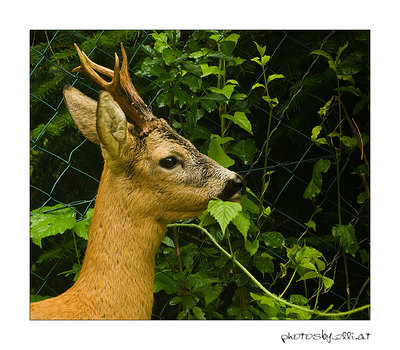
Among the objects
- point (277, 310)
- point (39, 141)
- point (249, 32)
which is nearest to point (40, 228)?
point (39, 141)

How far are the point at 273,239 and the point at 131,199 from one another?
0.66 m

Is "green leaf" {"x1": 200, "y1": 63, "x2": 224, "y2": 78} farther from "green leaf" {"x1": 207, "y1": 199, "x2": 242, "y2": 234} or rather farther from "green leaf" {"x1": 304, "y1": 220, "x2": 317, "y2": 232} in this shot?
"green leaf" {"x1": 304, "y1": 220, "x2": 317, "y2": 232}

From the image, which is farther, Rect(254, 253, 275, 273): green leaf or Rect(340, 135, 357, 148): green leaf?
Rect(340, 135, 357, 148): green leaf

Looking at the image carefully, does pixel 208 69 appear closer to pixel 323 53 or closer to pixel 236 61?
pixel 236 61

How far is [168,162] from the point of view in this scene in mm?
2088

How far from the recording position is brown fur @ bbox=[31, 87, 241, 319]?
79.4 inches

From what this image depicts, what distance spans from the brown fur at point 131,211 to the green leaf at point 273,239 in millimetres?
411

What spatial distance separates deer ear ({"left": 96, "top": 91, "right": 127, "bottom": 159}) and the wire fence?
1.32ft

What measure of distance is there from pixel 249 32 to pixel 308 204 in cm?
79

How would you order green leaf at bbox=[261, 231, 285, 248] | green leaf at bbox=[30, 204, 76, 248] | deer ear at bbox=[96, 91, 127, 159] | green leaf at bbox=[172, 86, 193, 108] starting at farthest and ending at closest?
green leaf at bbox=[261, 231, 285, 248] → green leaf at bbox=[172, 86, 193, 108] → green leaf at bbox=[30, 204, 76, 248] → deer ear at bbox=[96, 91, 127, 159]

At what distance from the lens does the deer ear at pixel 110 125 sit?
1.93 meters

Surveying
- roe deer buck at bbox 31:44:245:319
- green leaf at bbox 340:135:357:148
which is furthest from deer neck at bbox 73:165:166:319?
green leaf at bbox 340:135:357:148

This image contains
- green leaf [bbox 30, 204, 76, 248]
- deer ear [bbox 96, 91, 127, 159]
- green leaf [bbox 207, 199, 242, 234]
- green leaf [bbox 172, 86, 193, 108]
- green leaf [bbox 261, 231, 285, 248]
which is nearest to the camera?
deer ear [bbox 96, 91, 127, 159]

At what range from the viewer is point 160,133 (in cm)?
211
